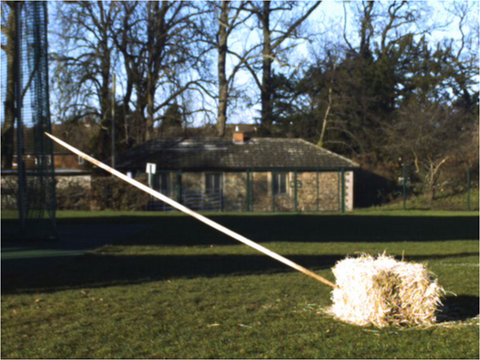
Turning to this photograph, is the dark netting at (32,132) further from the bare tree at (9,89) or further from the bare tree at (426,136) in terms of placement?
the bare tree at (426,136)

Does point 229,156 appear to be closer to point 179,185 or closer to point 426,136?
point 179,185

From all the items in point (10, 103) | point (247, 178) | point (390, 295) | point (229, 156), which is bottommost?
point (390, 295)

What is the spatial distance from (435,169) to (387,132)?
17.7ft

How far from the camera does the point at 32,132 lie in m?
14.9

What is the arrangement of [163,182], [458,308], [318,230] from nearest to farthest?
[458,308]
[318,230]
[163,182]

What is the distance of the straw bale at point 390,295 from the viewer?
6.73 m

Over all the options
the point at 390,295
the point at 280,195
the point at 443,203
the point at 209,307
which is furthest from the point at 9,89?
the point at 443,203

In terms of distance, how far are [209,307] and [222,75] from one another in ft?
115

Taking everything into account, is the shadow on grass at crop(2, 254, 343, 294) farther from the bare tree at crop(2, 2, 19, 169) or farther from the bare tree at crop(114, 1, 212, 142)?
the bare tree at crop(114, 1, 212, 142)

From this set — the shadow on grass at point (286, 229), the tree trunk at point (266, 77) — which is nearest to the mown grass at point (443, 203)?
the shadow on grass at point (286, 229)

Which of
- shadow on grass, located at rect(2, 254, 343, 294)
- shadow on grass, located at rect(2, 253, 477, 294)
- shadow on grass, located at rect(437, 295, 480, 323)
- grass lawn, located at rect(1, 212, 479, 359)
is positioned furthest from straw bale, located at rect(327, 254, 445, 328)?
shadow on grass, located at rect(2, 254, 343, 294)

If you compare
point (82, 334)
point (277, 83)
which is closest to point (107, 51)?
point (277, 83)

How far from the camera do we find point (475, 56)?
42781 millimetres

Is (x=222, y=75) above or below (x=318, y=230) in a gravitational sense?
above
